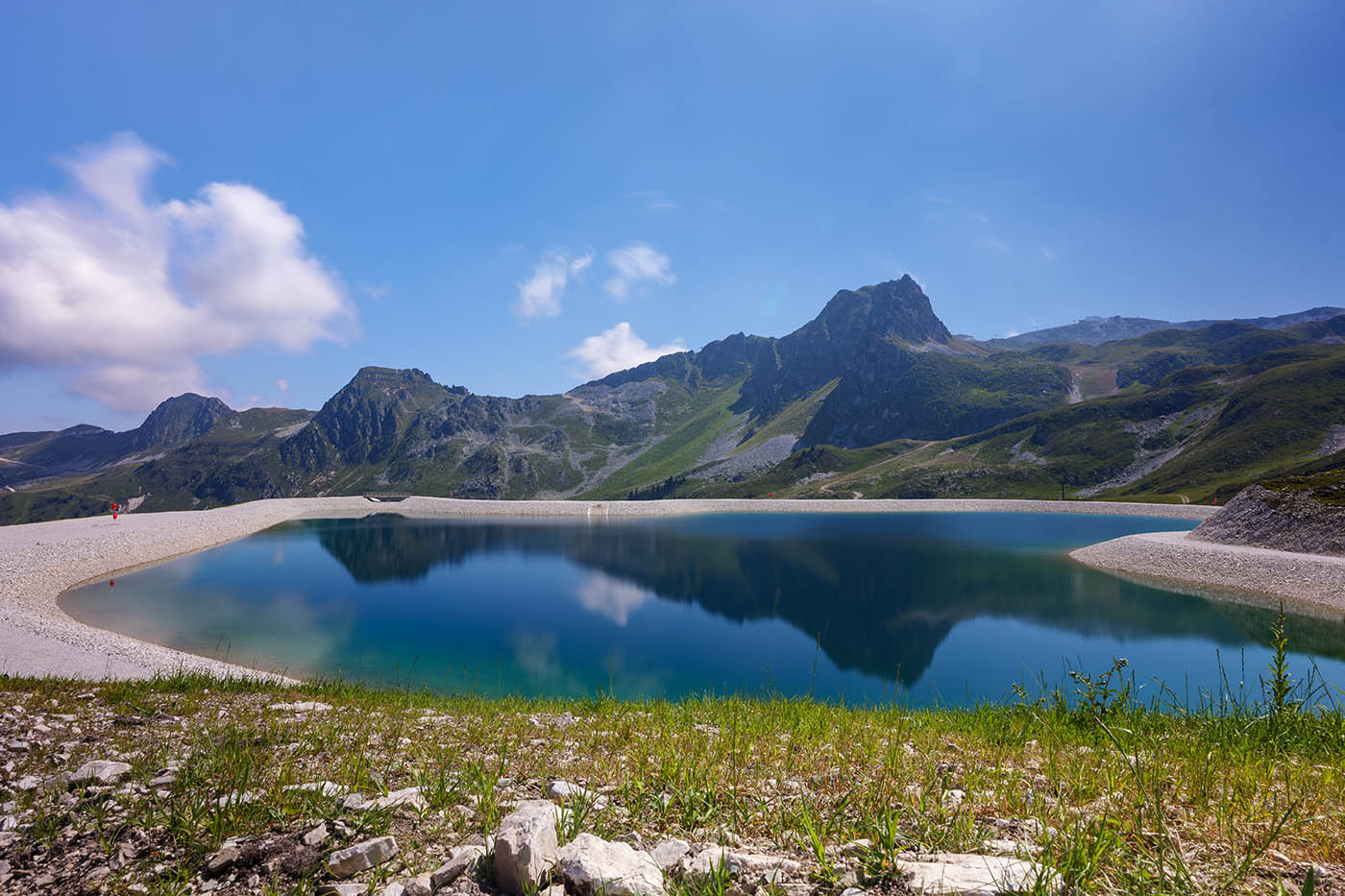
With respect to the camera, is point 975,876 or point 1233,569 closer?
point 975,876

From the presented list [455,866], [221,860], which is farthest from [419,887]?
[221,860]

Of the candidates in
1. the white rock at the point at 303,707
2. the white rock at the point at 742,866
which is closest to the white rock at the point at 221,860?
the white rock at the point at 742,866

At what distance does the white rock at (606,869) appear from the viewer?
107 inches

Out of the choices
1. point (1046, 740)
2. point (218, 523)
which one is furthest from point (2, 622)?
point (218, 523)

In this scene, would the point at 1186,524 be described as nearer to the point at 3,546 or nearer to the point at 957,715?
the point at 957,715

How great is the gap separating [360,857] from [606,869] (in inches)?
59.5

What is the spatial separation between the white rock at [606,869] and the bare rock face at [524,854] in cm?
9

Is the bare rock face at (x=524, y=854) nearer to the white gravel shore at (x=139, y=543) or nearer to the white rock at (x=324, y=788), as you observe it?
the white rock at (x=324, y=788)

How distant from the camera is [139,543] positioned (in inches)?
2135

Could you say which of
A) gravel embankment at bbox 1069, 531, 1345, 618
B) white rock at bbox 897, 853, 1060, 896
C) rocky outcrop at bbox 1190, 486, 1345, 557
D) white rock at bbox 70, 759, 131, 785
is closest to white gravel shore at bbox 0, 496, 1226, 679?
gravel embankment at bbox 1069, 531, 1345, 618

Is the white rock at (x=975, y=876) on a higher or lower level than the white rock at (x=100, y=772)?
higher

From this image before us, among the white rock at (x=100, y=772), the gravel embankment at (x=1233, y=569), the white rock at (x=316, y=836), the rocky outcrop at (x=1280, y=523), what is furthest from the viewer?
the rocky outcrop at (x=1280, y=523)

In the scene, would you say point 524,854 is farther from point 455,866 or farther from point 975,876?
point 975,876

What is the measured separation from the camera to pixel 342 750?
220 inches
